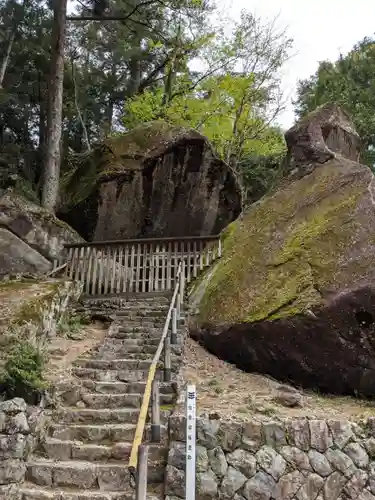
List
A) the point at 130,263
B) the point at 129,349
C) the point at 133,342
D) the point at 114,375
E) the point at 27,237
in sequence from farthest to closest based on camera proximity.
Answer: the point at 130,263
the point at 27,237
the point at 133,342
the point at 129,349
the point at 114,375

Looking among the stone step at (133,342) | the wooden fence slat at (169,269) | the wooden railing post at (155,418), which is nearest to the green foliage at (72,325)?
the stone step at (133,342)

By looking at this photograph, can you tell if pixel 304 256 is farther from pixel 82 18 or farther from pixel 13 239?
pixel 82 18

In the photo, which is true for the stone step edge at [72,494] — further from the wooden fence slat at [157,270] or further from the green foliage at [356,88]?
the green foliage at [356,88]

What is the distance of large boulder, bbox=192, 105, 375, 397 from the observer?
698 cm

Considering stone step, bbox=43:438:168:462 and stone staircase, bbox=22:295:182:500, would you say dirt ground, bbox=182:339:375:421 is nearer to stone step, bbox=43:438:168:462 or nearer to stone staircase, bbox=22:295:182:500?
stone staircase, bbox=22:295:182:500

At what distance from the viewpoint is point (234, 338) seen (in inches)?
303

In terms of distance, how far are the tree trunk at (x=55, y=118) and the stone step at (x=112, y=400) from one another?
8223mm

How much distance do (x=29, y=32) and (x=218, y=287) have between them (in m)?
15.7

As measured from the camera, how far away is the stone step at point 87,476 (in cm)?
486

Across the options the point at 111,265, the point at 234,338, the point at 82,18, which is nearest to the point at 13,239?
the point at 111,265

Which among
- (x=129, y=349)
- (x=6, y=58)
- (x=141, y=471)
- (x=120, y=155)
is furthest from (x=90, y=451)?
(x=6, y=58)

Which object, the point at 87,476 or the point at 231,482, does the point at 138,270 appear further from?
the point at 231,482

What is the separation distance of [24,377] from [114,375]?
1.67 metres

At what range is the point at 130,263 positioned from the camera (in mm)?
11242
